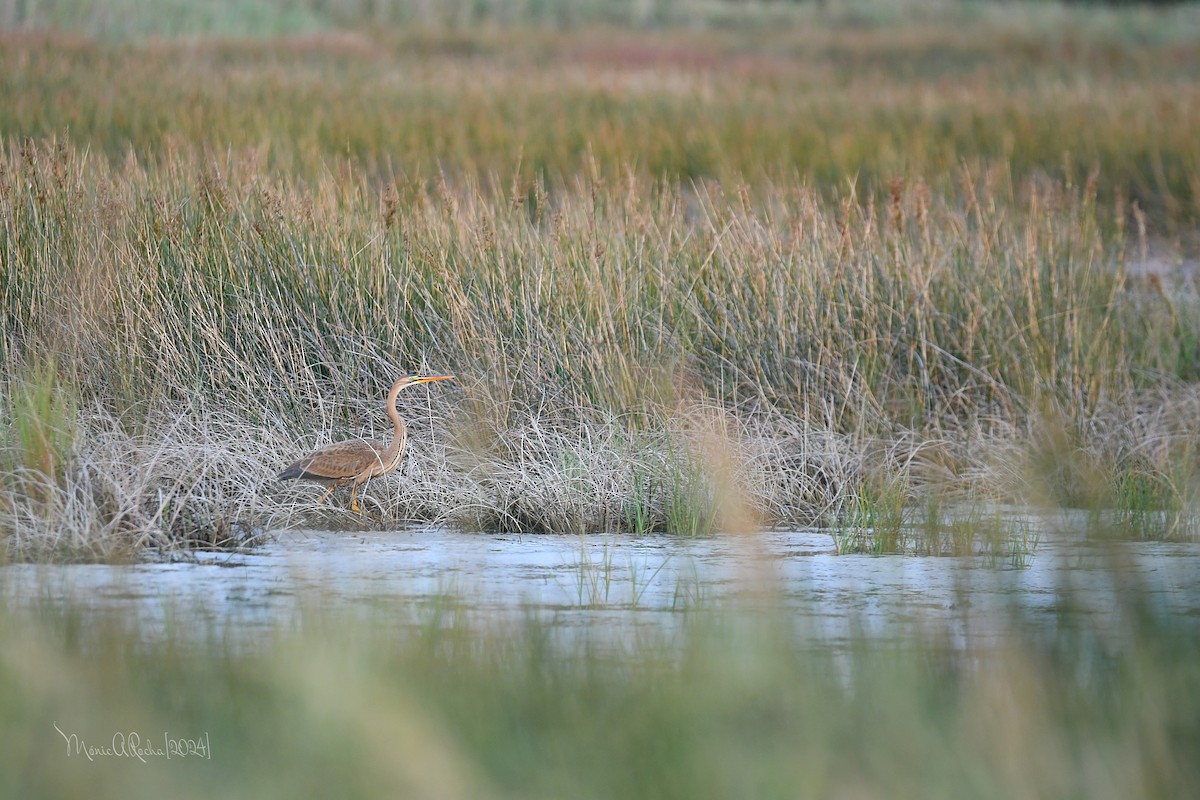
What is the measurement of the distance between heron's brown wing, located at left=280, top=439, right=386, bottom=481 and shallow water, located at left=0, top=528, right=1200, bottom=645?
196 mm

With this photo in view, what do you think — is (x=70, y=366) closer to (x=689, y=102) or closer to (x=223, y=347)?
(x=223, y=347)

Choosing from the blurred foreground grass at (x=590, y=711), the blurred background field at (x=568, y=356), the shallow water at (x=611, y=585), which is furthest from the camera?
the blurred background field at (x=568, y=356)

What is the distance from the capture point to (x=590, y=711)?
2869mm

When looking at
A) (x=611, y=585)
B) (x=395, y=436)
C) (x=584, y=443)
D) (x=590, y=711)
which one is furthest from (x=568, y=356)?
(x=590, y=711)

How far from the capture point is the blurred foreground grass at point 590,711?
103 inches

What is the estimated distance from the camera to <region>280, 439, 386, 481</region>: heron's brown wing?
4.59 metres

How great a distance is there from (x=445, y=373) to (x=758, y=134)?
273 inches

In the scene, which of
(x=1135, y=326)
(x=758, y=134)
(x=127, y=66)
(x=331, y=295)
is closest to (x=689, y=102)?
(x=758, y=134)

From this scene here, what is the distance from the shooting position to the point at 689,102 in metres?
13.9

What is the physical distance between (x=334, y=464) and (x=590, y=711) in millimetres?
1947

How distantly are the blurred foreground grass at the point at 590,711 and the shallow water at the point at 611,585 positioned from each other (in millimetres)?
154

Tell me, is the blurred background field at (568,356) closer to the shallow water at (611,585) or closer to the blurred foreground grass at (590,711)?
the shallow water at (611,585)

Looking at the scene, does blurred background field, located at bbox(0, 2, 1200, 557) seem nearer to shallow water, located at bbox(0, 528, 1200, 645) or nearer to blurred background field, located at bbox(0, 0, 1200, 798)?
blurred background field, located at bbox(0, 0, 1200, 798)

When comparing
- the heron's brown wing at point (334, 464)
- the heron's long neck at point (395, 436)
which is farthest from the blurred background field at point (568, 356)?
the heron's long neck at point (395, 436)
